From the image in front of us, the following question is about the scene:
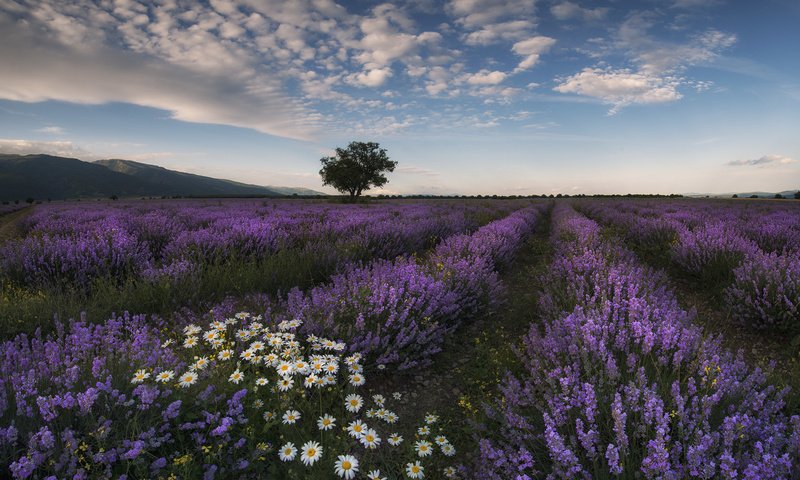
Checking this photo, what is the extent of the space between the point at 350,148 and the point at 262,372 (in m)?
45.2

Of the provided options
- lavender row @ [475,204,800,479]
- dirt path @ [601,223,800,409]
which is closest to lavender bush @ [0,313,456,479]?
lavender row @ [475,204,800,479]

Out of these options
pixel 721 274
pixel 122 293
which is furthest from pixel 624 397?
pixel 721 274

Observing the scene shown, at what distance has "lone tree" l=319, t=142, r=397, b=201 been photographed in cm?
4394

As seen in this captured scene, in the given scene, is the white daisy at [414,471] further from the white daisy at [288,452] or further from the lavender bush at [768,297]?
the lavender bush at [768,297]

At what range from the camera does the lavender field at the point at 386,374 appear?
159 centimetres

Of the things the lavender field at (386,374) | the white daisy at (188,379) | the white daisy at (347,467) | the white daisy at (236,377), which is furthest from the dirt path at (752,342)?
the white daisy at (188,379)

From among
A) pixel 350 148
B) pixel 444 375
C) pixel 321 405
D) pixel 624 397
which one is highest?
pixel 350 148

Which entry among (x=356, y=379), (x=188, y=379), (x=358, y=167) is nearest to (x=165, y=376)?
(x=188, y=379)

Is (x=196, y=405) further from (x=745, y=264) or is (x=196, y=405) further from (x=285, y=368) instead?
(x=745, y=264)

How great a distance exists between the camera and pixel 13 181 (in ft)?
655

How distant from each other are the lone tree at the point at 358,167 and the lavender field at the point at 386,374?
3912 centimetres

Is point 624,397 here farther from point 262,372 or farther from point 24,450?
point 24,450

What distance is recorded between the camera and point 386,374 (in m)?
2.92

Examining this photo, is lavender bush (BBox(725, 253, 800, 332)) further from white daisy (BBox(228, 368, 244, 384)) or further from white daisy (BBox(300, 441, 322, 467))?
white daisy (BBox(228, 368, 244, 384))
